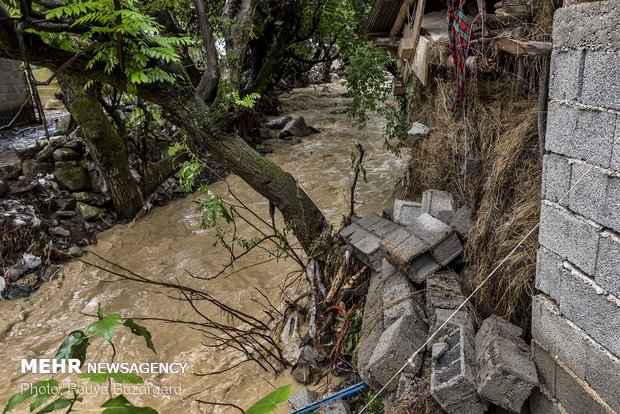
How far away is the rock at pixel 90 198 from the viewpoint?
7.59 meters

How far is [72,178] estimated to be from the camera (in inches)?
303

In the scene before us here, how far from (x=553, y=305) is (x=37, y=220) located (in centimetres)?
677

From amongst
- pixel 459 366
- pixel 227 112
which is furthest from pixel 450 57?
pixel 459 366

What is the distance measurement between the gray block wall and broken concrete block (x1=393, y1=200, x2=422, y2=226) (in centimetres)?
213

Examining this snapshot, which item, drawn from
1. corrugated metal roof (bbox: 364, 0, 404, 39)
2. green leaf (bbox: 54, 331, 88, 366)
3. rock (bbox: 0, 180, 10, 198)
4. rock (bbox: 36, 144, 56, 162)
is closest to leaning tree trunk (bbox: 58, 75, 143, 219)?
rock (bbox: 36, 144, 56, 162)

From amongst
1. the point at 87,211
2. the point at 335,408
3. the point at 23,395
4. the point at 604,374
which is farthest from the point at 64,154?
the point at 604,374

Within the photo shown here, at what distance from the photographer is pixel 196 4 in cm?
517

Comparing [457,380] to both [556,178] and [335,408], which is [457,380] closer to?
[335,408]

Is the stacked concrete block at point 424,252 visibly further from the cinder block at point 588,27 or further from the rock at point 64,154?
the rock at point 64,154

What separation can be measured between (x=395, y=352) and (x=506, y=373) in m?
0.67

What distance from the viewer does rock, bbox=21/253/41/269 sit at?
6207 millimetres

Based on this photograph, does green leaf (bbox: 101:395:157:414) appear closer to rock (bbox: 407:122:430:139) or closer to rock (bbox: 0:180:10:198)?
rock (bbox: 407:122:430:139)

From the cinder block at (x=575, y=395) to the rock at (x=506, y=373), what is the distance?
0.39 feet

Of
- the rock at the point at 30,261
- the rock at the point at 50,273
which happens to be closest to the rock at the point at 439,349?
the rock at the point at 50,273
